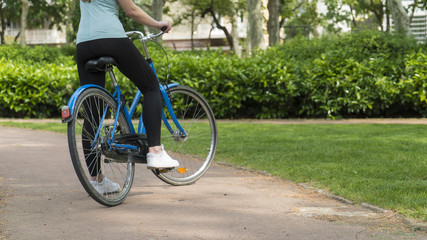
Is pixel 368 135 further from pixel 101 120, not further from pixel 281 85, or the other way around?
pixel 101 120

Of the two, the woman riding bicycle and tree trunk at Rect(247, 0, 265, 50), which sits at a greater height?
tree trunk at Rect(247, 0, 265, 50)

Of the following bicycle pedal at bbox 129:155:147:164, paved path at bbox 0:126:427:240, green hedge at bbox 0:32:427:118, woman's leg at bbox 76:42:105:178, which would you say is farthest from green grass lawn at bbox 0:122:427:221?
woman's leg at bbox 76:42:105:178

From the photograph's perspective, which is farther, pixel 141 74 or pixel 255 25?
pixel 255 25

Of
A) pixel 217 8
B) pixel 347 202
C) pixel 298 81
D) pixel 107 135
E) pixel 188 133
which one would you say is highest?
pixel 217 8

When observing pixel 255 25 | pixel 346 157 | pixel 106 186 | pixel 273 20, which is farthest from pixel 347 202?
pixel 273 20

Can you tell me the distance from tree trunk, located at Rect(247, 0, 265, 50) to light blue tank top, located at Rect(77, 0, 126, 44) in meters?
15.6

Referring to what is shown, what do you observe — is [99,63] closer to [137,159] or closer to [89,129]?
[89,129]

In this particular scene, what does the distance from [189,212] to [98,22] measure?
1548mm

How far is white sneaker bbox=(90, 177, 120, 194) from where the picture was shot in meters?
4.46

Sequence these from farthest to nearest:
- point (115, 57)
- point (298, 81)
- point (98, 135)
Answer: point (298, 81) → point (115, 57) → point (98, 135)

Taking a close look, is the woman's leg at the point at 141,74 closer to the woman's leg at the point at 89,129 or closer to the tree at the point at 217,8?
the woman's leg at the point at 89,129

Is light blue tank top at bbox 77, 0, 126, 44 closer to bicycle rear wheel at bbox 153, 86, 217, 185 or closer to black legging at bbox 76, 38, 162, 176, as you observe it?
black legging at bbox 76, 38, 162, 176

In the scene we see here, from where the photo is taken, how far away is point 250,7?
67.5 feet

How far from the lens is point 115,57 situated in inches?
175
